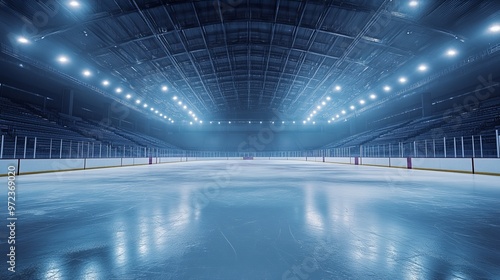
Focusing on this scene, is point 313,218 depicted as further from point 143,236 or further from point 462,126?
point 462,126

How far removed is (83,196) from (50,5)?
13.1 meters

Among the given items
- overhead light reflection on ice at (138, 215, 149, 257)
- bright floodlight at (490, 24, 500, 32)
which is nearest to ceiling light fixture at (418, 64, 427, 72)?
bright floodlight at (490, 24, 500, 32)

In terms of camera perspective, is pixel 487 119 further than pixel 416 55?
No

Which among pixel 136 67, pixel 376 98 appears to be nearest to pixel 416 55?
pixel 376 98

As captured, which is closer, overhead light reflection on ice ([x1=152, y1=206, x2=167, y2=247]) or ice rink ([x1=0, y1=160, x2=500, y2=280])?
ice rink ([x1=0, y1=160, x2=500, y2=280])

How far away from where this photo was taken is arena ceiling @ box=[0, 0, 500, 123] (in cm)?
1311

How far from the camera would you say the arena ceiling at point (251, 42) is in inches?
516

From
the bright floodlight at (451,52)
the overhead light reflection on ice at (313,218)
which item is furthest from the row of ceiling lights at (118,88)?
the bright floodlight at (451,52)

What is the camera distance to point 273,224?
10.5 feet

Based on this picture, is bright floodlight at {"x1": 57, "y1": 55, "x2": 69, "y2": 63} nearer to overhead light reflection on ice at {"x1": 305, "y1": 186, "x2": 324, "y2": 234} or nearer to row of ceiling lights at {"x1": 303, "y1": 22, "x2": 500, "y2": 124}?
overhead light reflection on ice at {"x1": 305, "y1": 186, "x2": 324, "y2": 234}

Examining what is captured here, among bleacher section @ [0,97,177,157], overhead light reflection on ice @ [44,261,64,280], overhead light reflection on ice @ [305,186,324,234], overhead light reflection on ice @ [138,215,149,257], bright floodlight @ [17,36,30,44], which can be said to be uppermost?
bright floodlight @ [17,36,30,44]

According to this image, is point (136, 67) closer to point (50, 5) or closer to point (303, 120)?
point (50, 5)

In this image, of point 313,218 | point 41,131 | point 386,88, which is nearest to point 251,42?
point 386,88

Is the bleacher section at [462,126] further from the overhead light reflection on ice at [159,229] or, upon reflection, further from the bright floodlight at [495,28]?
the overhead light reflection on ice at [159,229]
